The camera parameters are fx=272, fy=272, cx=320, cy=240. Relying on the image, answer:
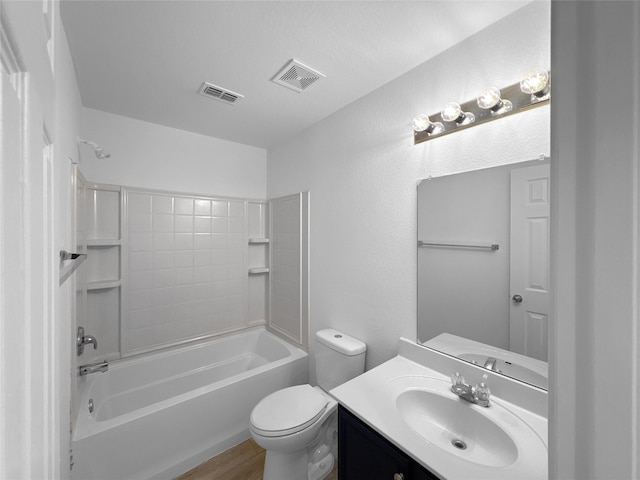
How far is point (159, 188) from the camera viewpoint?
7.68ft

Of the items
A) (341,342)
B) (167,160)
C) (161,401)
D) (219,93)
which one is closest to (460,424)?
(341,342)

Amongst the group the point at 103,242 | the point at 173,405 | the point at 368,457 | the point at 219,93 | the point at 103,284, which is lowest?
the point at 173,405

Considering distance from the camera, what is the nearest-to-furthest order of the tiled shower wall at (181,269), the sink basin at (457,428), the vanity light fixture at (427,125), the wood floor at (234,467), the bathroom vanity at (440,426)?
1. the bathroom vanity at (440,426)
2. the sink basin at (457,428)
3. the vanity light fixture at (427,125)
4. the wood floor at (234,467)
5. the tiled shower wall at (181,269)

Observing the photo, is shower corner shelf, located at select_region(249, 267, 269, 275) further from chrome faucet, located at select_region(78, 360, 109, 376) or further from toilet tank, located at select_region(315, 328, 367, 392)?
chrome faucet, located at select_region(78, 360, 109, 376)

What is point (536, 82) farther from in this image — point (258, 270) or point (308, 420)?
point (258, 270)

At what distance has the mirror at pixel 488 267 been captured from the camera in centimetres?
113

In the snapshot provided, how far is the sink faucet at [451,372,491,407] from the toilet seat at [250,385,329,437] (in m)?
0.80

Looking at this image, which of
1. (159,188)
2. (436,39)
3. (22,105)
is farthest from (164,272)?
(436,39)

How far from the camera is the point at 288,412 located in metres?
1.59

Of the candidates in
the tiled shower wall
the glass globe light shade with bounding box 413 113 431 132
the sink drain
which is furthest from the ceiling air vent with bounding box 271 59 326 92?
the sink drain

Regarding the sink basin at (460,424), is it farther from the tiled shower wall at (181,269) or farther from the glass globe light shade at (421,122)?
A: the tiled shower wall at (181,269)

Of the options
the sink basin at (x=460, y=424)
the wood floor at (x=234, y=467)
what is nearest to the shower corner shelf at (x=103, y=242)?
the wood floor at (x=234, y=467)

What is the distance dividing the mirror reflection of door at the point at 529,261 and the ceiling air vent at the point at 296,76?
3.95 feet

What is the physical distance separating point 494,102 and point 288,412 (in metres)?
1.91
